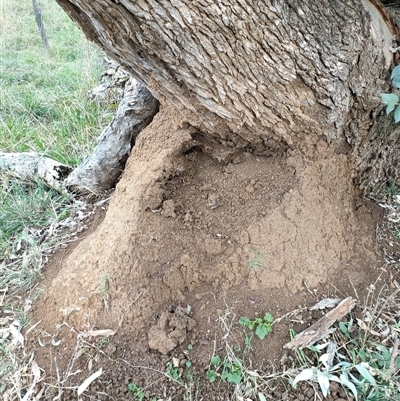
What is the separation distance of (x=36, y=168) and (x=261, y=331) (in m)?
2.13

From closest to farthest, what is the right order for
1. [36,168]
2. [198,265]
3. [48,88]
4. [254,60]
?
[254,60], [198,265], [36,168], [48,88]

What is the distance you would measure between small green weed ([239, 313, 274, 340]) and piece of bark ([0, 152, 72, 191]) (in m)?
1.70

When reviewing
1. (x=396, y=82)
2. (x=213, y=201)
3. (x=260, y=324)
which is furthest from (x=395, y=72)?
(x=260, y=324)

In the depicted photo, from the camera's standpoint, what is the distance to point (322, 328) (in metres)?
1.69

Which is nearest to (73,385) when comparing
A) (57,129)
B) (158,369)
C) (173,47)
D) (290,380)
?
(158,369)

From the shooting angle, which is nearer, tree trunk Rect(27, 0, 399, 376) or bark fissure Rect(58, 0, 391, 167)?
bark fissure Rect(58, 0, 391, 167)

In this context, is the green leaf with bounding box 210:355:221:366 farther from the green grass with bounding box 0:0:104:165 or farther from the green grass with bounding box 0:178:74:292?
the green grass with bounding box 0:0:104:165

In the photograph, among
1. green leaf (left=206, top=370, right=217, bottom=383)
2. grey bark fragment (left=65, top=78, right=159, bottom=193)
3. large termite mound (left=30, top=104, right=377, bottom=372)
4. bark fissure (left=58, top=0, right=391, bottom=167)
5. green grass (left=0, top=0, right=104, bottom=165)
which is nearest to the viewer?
bark fissure (left=58, top=0, right=391, bottom=167)

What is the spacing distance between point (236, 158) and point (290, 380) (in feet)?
3.21

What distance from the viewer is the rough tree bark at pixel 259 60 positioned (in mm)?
1395

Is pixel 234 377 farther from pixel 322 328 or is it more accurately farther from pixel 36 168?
pixel 36 168

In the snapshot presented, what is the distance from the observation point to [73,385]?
Result: 5.49 feet

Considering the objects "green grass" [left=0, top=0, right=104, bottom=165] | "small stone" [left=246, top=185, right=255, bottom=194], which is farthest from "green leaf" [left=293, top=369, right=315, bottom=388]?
"green grass" [left=0, top=0, right=104, bottom=165]

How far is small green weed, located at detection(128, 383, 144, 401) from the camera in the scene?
161 centimetres
